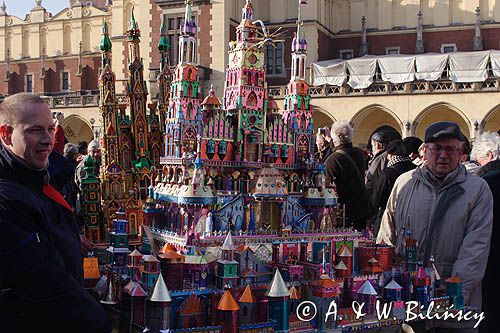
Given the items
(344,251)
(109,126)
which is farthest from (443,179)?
(109,126)

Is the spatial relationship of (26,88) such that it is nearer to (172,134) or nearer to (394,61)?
(394,61)

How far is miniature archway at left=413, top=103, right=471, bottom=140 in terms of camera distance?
24391 mm

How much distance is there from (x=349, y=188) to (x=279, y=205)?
189 centimetres

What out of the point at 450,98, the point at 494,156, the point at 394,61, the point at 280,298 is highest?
the point at 394,61

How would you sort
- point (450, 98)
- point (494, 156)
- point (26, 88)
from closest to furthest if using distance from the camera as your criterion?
1. point (494, 156)
2. point (450, 98)
3. point (26, 88)

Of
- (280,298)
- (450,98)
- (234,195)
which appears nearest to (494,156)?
(234,195)

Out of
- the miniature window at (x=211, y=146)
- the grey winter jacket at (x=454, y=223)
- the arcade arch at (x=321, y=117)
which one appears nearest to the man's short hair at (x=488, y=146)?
the grey winter jacket at (x=454, y=223)

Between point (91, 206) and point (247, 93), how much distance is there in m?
1.63

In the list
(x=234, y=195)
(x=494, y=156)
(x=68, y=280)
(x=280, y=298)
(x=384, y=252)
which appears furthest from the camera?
(x=494, y=156)

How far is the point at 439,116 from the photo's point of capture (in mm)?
26109

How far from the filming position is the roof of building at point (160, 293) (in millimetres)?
3506

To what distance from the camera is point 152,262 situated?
3830 mm

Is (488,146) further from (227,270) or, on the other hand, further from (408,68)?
(408,68)

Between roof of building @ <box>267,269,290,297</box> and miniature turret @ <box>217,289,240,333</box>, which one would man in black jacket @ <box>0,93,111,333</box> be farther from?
roof of building @ <box>267,269,290,297</box>
